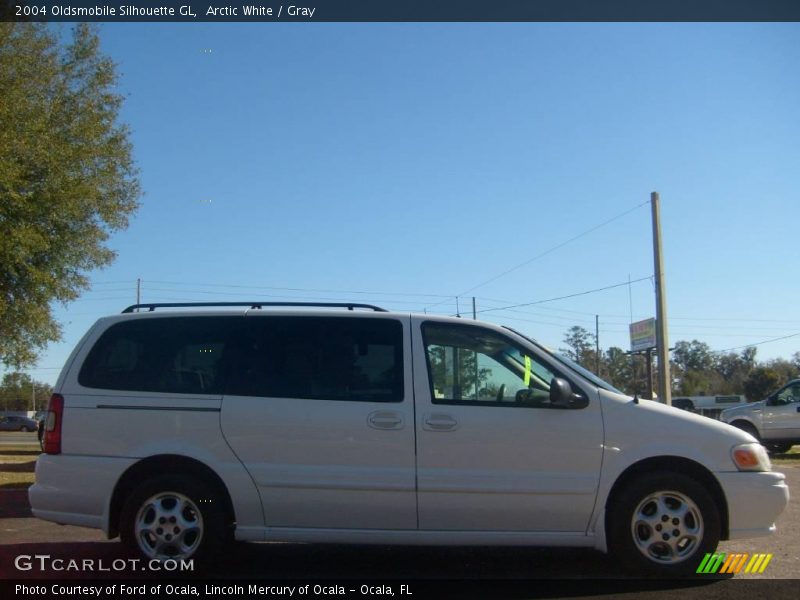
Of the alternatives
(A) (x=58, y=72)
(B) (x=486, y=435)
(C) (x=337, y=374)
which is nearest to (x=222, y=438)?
(C) (x=337, y=374)

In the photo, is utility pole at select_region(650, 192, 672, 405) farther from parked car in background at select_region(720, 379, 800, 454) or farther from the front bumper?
the front bumper

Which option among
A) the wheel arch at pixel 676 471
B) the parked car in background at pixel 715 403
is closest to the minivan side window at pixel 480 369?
the wheel arch at pixel 676 471

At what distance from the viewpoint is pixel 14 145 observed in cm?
1405

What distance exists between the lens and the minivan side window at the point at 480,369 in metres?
6.04

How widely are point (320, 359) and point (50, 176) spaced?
11.1 m

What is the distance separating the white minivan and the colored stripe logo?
164 millimetres

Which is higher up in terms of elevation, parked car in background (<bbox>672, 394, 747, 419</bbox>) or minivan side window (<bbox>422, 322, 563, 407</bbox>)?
minivan side window (<bbox>422, 322, 563, 407</bbox>)

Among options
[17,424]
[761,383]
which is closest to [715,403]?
[761,383]

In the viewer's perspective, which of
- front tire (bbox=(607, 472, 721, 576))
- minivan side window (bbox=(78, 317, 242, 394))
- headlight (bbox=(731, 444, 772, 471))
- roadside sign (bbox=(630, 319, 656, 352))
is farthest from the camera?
roadside sign (bbox=(630, 319, 656, 352))

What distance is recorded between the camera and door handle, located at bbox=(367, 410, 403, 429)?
5938 millimetres

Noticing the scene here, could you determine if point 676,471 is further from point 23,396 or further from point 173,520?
point 23,396

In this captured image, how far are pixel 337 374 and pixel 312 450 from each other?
0.60 meters

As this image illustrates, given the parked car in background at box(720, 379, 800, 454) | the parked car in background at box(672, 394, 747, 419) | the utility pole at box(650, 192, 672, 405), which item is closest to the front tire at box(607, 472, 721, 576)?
the parked car in background at box(720, 379, 800, 454)

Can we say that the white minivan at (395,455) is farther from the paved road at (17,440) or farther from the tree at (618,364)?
the tree at (618,364)
